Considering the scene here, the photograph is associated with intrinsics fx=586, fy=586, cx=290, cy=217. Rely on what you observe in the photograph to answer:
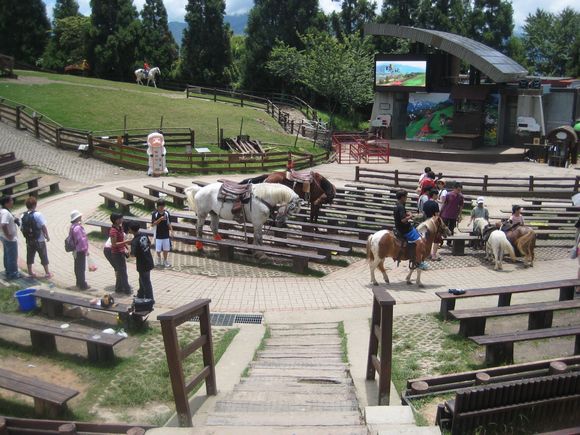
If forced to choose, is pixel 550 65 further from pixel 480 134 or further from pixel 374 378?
pixel 374 378

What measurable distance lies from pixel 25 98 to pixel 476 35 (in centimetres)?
4676

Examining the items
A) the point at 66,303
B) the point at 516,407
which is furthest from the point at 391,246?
the point at 516,407

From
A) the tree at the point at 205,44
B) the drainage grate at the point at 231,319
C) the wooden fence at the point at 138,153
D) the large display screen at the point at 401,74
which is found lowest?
the drainage grate at the point at 231,319

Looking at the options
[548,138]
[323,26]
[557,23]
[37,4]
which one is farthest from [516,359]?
[557,23]

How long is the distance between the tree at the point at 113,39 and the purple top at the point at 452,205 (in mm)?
45719

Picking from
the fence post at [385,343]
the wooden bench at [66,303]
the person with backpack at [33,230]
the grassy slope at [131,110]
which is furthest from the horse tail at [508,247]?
the grassy slope at [131,110]

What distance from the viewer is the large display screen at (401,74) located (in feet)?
131

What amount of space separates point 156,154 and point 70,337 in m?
18.3

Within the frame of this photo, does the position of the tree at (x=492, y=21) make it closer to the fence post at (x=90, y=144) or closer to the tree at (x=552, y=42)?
the tree at (x=552, y=42)

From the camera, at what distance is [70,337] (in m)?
8.04

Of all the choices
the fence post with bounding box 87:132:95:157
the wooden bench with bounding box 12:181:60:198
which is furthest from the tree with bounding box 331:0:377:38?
the wooden bench with bounding box 12:181:60:198

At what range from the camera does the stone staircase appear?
550 centimetres

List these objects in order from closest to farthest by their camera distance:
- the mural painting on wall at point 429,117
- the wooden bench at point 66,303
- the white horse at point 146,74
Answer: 1. the wooden bench at point 66,303
2. the mural painting on wall at point 429,117
3. the white horse at point 146,74

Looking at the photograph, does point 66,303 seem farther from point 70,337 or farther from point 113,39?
point 113,39
